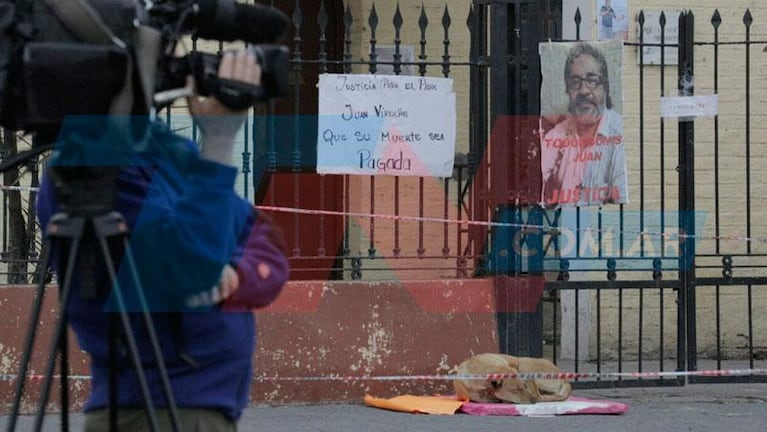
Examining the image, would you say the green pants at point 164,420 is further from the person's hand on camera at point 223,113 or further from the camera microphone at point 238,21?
the camera microphone at point 238,21

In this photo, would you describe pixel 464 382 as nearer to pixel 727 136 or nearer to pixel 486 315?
pixel 486 315

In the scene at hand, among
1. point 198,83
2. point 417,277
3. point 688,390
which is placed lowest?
point 688,390

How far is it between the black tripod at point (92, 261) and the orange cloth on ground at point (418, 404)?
201 inches

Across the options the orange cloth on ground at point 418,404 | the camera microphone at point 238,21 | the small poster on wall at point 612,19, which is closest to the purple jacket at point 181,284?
the camera microphone at point 238,21

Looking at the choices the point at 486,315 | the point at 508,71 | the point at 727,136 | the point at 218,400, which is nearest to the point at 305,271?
the point at 486,315

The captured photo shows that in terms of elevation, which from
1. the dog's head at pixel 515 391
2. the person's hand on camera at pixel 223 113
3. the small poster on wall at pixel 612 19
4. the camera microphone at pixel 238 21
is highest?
the small poster on wall at pixel 612 19

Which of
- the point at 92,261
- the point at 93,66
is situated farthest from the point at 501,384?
the point at 93,66

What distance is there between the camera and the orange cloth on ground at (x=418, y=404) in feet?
26.0

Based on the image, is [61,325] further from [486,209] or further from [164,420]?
[486,209]

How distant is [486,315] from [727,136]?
3209 mm

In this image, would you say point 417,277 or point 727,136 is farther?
point 727,136

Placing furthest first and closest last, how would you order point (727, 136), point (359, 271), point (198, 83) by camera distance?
point (727, 136), point (359, 271), point (198, 83)

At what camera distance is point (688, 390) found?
29.2ft

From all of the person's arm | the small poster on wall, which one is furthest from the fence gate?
the person's arm
